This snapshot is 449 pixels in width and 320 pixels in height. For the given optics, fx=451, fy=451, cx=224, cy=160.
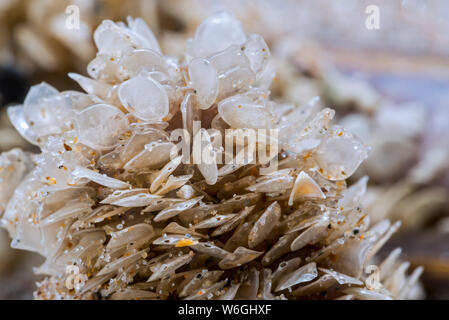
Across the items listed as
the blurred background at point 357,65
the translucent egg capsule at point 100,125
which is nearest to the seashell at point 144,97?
the translucent egg capsule at point 100,125

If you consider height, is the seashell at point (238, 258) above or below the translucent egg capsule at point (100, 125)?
below

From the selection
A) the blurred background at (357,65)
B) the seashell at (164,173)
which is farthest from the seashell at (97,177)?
the blurred background at (357,65)

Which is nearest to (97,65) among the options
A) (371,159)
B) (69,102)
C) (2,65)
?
(69,102)

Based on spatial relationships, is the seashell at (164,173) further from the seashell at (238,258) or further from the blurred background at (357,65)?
the blurred background at (357,65)

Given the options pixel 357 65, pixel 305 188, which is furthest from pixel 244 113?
pixel 357 65

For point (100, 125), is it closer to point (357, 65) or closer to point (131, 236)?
point (131, 236)

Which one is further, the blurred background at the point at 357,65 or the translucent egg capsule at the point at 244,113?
the blurred background at the point at 357,65

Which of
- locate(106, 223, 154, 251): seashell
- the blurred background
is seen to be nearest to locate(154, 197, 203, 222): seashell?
locate(106, 223, 154, 251): seashell

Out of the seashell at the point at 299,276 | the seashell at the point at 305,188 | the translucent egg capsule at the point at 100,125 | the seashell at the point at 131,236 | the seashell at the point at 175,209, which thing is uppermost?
the translucent egg capsule at the point at 100,125

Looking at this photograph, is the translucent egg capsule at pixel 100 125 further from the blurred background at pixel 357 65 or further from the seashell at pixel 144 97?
the blurred background at pixel 357 65
